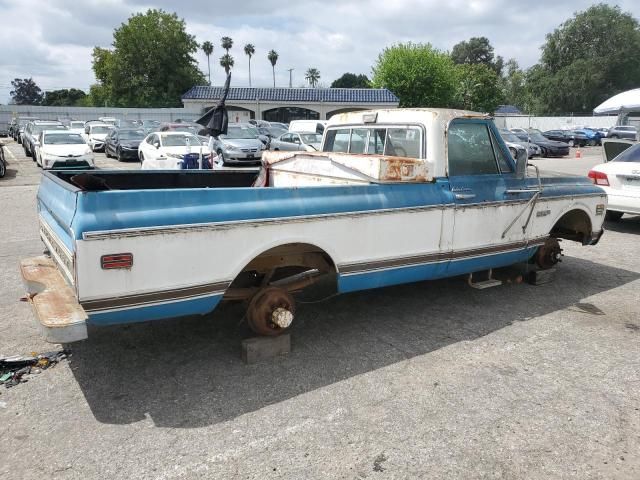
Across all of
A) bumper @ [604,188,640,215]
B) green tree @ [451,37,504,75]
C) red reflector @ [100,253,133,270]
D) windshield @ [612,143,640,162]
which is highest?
green tree @ [451,37,504,75]

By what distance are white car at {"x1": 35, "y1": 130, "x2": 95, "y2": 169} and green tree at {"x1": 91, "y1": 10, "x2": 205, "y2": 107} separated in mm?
40944

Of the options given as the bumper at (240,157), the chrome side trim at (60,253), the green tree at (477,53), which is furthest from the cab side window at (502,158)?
the green tree at (477,53)

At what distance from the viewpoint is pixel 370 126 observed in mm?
5336

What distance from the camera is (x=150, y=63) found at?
57.6 metres

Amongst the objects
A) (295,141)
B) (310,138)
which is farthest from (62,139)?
(310,138)

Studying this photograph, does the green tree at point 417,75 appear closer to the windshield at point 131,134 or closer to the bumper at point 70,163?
the windshield at point 131,134

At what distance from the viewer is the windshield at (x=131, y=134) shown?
2272 cm

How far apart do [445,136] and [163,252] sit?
9.26 ft

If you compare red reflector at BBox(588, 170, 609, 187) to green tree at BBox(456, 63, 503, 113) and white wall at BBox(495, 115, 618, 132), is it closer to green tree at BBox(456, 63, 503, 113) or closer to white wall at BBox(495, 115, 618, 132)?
green tree at BBox(456, 63, 503, 113)

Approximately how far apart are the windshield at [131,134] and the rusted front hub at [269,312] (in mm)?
20824

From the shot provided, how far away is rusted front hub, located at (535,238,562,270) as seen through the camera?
614 centimetres

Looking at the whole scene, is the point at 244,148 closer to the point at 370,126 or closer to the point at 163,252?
the point at 370,126

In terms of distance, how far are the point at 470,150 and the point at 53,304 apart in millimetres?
3853

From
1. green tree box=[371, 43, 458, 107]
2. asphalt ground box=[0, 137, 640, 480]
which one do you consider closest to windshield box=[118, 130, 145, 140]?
asphalt ground box=[0, 137, 640, 480]
